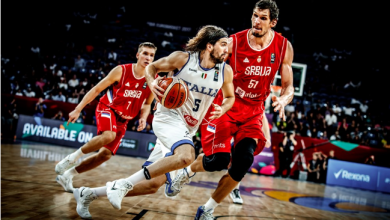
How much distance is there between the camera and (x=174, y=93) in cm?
313

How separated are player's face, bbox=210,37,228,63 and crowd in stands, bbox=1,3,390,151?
8.84m

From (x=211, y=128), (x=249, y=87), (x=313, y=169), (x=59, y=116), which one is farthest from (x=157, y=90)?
(x=59, y=116)

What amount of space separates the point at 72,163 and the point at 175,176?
5.19 feet

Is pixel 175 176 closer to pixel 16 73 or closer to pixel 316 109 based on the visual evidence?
pixel 316 109

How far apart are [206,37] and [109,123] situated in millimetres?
1955

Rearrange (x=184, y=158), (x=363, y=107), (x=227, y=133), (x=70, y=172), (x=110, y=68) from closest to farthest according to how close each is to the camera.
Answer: (x=184, y=158) < (x=227, y=133) < (x=70, y=172) < (x=363, y=107) < (x=110, y=68)

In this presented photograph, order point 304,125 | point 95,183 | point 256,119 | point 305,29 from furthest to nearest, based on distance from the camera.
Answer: point 305,29, point 304,125, point 95,183, point 256,119

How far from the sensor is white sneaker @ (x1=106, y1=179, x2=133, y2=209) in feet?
9.27

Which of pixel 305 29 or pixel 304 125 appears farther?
pixel 305 29

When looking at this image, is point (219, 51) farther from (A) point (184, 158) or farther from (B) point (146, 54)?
(B) point (146, 54)

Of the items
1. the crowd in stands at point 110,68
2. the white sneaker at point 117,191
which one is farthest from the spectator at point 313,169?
the white sneaker at point 117,191

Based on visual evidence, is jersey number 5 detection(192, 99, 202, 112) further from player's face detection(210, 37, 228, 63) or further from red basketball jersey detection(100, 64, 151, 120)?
red basketball jersey detection(100, 64, 151, 120)

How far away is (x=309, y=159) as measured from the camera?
11.7m

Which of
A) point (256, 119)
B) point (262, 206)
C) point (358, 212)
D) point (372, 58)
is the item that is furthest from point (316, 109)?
point (256, 119)
